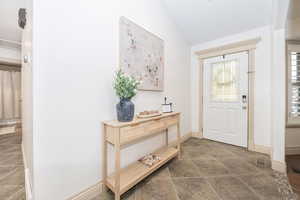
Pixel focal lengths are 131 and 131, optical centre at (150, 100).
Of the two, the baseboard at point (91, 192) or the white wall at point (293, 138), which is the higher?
the white wall at point (293, 138)

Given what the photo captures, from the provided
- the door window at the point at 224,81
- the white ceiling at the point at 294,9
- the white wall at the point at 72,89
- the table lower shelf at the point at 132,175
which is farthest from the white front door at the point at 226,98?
the white wall at the point at 72,89

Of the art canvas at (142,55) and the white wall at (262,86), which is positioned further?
the white wall at (262,86)

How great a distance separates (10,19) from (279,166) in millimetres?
5249

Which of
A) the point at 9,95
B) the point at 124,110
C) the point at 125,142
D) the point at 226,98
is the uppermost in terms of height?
the point at 9,95

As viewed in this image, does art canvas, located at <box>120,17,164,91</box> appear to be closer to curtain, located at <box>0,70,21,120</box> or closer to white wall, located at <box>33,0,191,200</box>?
white wall, located at <box>33,0,191,200</box>

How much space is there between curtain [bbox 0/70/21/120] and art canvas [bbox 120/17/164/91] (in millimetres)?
5363

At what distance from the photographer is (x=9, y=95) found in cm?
459

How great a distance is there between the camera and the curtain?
175 inches

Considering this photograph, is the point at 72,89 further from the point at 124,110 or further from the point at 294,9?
the point at 294,9

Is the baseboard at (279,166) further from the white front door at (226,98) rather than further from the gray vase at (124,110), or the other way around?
the gray vase at (124,110)

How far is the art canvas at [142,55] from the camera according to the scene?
67.5 inches

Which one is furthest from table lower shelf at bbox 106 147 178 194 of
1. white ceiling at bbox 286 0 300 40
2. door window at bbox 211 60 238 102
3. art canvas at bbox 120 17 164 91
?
white ceiling at bbox 286 0 300 40

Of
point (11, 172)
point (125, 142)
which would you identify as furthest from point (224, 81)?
point (11, 172)

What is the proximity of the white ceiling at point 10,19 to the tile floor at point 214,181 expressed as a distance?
10.5 feet
